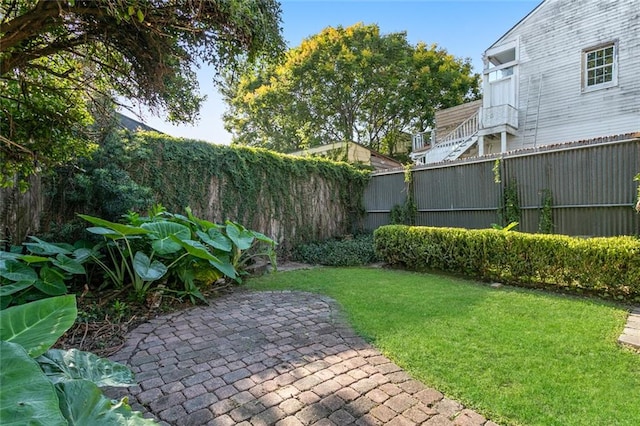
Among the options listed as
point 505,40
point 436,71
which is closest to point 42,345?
point 505,40

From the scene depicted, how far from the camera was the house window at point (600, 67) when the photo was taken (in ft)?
28.1

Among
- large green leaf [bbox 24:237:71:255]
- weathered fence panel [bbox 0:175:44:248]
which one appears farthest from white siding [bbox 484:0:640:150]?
weathered fence panel [bbox 0:175:44:248]

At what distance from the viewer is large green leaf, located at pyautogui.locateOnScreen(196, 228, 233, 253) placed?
4.18 metres

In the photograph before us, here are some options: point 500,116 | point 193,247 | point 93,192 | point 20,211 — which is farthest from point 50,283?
point 500,116

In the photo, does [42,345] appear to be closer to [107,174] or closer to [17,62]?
[17,62]

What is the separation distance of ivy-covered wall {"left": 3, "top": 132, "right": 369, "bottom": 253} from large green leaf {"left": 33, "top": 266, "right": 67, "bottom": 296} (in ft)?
4.64

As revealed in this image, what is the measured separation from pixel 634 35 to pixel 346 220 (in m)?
8.51

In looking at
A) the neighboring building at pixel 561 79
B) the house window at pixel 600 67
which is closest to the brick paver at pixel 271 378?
the neighboring building at pixel 561 79

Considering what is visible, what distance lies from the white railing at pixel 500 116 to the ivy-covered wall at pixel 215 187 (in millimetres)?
4194

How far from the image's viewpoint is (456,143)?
37.1 ft

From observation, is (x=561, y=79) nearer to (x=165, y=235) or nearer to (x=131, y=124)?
(x=165, y=235)

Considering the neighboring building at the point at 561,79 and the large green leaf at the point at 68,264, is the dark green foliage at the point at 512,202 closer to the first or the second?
the neighboring building at the point at 561,79

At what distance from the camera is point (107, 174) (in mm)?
4723

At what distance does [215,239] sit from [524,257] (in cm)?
454
